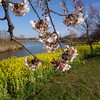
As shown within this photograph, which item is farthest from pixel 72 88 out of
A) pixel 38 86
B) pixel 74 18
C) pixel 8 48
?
pixel 8 48

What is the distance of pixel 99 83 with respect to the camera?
9.44m

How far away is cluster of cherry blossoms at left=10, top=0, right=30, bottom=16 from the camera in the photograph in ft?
8.13

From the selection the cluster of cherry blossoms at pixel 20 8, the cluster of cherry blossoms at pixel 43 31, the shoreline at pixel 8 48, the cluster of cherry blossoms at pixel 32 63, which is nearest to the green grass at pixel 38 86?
the cluster of cherry blossoms at pixel 32 63

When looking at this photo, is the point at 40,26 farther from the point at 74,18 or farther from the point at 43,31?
the point at 74,18

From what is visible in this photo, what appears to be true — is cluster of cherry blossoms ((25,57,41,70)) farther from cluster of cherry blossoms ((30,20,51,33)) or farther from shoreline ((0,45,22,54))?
shoreline ((0,45,22,54))

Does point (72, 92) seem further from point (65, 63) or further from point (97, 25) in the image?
point (97, 25)

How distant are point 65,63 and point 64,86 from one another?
21.5ft

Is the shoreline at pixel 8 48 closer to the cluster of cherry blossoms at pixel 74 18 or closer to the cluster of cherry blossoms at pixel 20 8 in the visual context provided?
the cluster of cherry blossoms at pixel 74 18

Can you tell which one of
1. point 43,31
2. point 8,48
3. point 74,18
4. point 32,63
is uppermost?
point 74,18

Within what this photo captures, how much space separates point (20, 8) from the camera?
2.51m

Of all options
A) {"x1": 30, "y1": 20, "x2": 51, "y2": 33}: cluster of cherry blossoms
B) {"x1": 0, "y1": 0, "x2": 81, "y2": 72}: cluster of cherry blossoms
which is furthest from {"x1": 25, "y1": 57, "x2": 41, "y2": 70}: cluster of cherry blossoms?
{"x1": 30, "y1": 20, "x2": 51, "y2": 33}: cluster of cherry blossoms

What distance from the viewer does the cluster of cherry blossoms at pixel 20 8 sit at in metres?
2.48

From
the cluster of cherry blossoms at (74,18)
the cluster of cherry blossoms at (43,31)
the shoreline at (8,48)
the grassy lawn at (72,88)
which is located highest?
the cluster of cherry blossoms at (74,18)

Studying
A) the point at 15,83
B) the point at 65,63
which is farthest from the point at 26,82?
the point at 65,63
